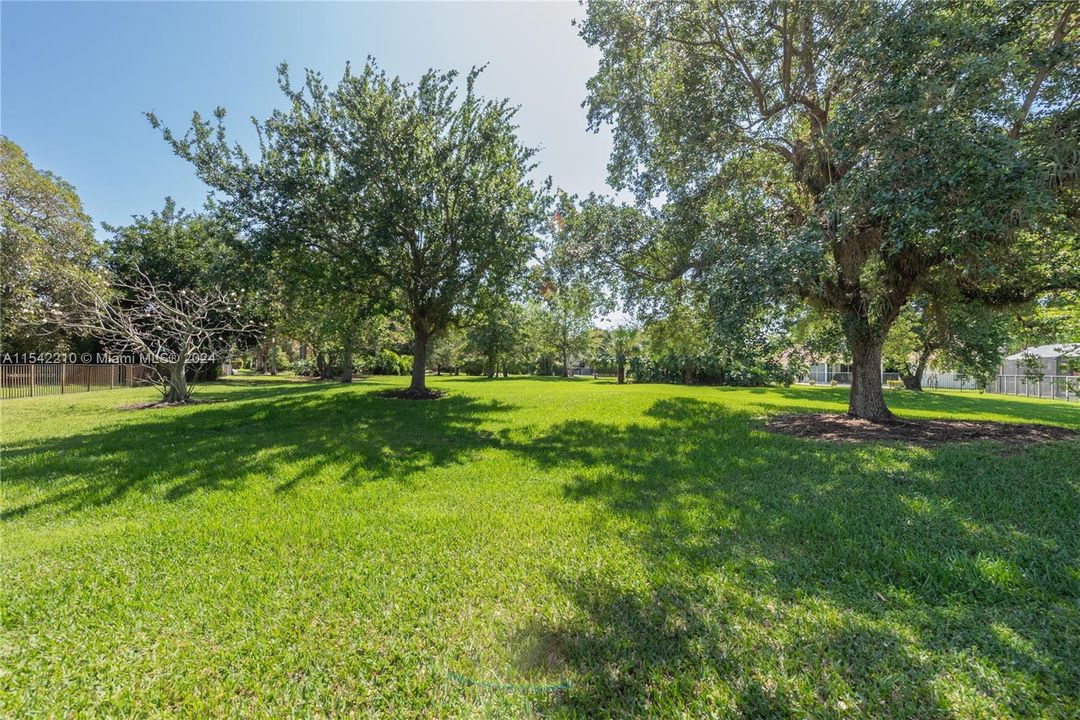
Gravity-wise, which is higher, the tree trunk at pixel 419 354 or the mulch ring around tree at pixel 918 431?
the tree trunk at pixel 419 354

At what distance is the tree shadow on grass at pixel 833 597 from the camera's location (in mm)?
1744

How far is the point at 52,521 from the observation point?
141 inches

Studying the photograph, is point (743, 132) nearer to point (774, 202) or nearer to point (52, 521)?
point (774, 202)

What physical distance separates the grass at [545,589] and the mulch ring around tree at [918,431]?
1.35m

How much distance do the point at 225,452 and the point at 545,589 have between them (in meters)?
6.00

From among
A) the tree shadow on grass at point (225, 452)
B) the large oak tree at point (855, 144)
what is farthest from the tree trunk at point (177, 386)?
the large oak tree at point (855, 144)

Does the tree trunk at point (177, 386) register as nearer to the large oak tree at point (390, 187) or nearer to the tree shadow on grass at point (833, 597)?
the large oak tree at point (390, 187)

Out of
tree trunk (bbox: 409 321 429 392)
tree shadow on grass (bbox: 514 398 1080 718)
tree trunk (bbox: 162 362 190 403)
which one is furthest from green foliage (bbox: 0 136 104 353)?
tree shadow on grass (bbox: 514 398 1080 718)

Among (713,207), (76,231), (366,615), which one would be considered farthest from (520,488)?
(76,231)

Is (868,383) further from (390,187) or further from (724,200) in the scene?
(390,187)

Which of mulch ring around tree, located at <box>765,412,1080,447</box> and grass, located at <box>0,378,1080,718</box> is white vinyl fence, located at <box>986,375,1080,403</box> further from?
grass, located at <box>0,378,1080,718</box>

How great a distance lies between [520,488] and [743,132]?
8.72 metres

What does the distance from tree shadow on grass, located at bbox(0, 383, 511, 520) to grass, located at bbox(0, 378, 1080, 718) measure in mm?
84

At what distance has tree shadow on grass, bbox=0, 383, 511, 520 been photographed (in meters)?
4.47
